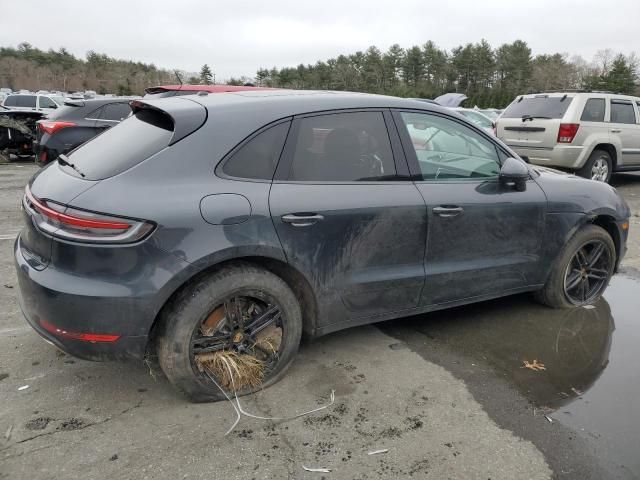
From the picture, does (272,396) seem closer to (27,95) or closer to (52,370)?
(52,370)

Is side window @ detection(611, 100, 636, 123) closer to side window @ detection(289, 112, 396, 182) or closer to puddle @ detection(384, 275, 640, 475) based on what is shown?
puddle @ detection(384, 275, 640, 475)

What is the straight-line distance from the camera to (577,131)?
9133 millimetres

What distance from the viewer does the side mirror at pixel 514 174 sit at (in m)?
3.57

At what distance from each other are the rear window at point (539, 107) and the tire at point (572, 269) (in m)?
5.72

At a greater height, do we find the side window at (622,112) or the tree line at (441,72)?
the tree line at (441,72)

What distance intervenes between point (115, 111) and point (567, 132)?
8.08m

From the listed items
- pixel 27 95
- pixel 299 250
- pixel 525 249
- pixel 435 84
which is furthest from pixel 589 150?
pixel 435 84

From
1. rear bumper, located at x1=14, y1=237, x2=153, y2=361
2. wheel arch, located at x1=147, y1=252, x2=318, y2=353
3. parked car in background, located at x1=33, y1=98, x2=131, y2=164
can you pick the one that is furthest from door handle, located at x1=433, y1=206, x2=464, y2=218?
parked car in background, located at x1=33, y1=98, x2=131, y2=164

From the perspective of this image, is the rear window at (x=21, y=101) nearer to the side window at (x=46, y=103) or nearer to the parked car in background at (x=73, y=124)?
the side window at (x=46, y=103)

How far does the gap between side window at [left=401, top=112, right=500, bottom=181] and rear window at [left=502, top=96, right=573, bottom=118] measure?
6.54 meters

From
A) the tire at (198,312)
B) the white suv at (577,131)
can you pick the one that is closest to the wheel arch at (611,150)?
the white suv at (577,131)

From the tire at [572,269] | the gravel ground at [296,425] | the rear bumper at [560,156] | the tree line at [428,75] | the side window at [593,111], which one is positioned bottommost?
the gravel ground at [296,425]

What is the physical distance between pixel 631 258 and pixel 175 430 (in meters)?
5.26

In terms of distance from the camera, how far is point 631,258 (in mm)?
5727
